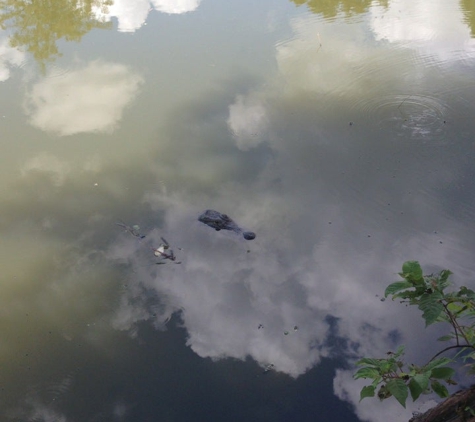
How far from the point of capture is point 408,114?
4.58 m

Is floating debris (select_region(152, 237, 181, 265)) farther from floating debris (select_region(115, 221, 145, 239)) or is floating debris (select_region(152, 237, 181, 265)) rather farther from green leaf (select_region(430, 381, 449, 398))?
green leaf (select_region(430, 381, 449, 398))

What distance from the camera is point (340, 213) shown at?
377 centimetres

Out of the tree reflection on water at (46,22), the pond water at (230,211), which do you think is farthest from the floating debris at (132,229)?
the tree reflection on water at (46,22)

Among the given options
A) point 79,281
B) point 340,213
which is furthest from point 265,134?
point 79,281

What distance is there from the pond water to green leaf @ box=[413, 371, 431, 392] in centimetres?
113

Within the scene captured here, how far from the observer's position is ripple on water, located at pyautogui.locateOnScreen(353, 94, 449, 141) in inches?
173

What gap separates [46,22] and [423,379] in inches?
293

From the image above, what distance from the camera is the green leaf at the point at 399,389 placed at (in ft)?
5.03

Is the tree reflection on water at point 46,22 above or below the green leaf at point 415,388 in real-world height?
below

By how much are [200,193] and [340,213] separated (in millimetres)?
1093

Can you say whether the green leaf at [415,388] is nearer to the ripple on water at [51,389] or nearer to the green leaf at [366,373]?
the green leaf at [366,373]

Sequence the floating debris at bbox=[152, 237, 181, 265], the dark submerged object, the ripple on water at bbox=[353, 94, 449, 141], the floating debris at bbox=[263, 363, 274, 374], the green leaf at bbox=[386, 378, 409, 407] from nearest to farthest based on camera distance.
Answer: the green leaf at bbox=[386, 378, 409, 407]
the floating debris at bbox=[263, 363, 274, 374]
the floating debris at bbox=[152, 237, 181, 265]
the dark submerged object
the ripple on water at bbox=[353, 94, 449, 141]

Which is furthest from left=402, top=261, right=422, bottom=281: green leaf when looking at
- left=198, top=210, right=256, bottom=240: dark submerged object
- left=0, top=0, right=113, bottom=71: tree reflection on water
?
left=0, top=0, right=113, bottom=71: tree reflection on water

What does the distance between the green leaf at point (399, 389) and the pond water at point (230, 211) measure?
1115 mm
